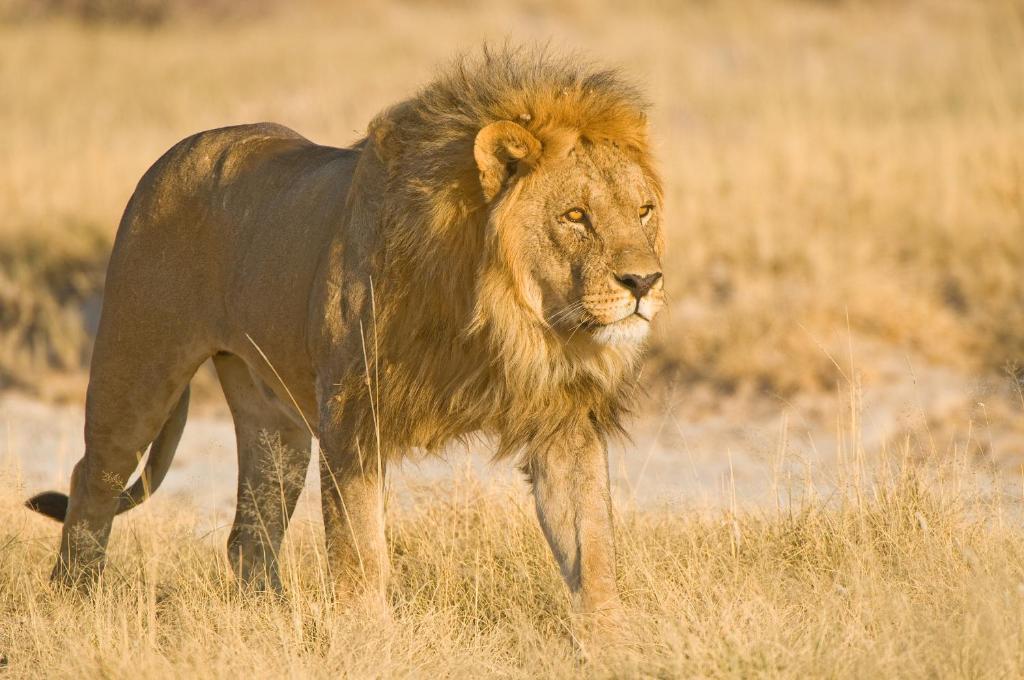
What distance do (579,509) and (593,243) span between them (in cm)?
78

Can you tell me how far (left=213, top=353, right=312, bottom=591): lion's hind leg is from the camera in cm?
479

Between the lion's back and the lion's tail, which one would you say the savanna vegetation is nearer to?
the lion's tail

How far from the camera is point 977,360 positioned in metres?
8.09

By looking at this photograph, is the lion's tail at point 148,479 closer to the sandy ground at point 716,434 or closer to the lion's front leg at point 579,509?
the sandy ground at point 716,434

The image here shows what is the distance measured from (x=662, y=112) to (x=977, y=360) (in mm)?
5050

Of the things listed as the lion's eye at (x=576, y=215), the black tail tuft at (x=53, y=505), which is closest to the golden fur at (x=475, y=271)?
the lion's eye at (x=576, y=215)

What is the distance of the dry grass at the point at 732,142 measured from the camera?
852cm

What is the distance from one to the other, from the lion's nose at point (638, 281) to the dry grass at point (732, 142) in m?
0.51

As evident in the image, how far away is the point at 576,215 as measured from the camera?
3668mm

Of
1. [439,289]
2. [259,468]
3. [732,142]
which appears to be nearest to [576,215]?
[439,289]

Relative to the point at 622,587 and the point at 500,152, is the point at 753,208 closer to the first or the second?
the point at 622,587

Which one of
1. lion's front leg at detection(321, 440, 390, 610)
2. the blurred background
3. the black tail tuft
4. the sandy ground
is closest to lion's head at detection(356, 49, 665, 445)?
lion's front leg at detection(321, 440, 390, 610)

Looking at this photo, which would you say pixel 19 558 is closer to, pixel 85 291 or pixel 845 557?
pixel 845 557

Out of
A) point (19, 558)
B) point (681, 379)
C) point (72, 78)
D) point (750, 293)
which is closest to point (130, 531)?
point (19, 558)
